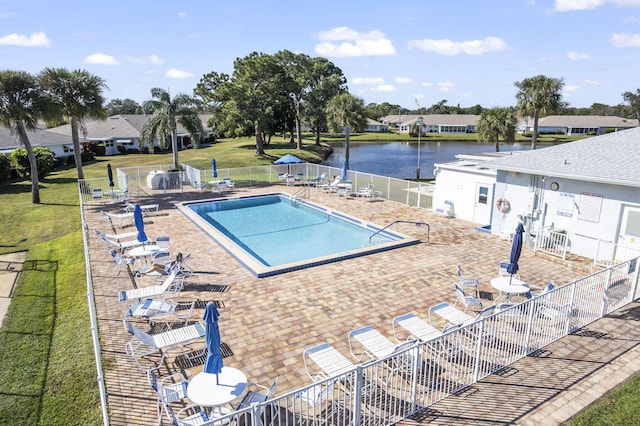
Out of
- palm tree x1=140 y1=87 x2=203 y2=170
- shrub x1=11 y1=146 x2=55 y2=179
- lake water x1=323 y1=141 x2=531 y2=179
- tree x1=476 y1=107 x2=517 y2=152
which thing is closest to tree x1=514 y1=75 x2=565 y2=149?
tree x1=476 y1=107 x2=517 y2=152

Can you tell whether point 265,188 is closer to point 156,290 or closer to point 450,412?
point 156,290

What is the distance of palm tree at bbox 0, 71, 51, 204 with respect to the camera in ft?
64.8

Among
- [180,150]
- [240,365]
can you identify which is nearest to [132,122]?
[180,150]

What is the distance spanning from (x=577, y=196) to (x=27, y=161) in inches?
1401

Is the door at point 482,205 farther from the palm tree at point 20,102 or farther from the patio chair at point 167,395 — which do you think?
the palm tree at point 20,102

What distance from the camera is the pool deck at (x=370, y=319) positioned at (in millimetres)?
6496

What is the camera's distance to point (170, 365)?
7.55 meters

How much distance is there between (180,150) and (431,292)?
48746 millimetres

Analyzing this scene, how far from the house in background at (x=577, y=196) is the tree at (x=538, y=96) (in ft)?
80.0

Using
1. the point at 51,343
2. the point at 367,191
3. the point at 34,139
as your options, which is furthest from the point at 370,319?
the point at 34,139

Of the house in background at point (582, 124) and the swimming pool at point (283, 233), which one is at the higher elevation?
the house in background at point (582, 124)

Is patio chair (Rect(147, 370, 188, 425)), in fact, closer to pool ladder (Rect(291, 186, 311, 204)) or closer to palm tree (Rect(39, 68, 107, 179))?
pool ladder (Rect(291, 186, 311, 204))

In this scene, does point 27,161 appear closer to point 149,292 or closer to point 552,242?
point 149,292

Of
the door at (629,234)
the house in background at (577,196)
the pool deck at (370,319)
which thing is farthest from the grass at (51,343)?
the house in background at (577,196)
